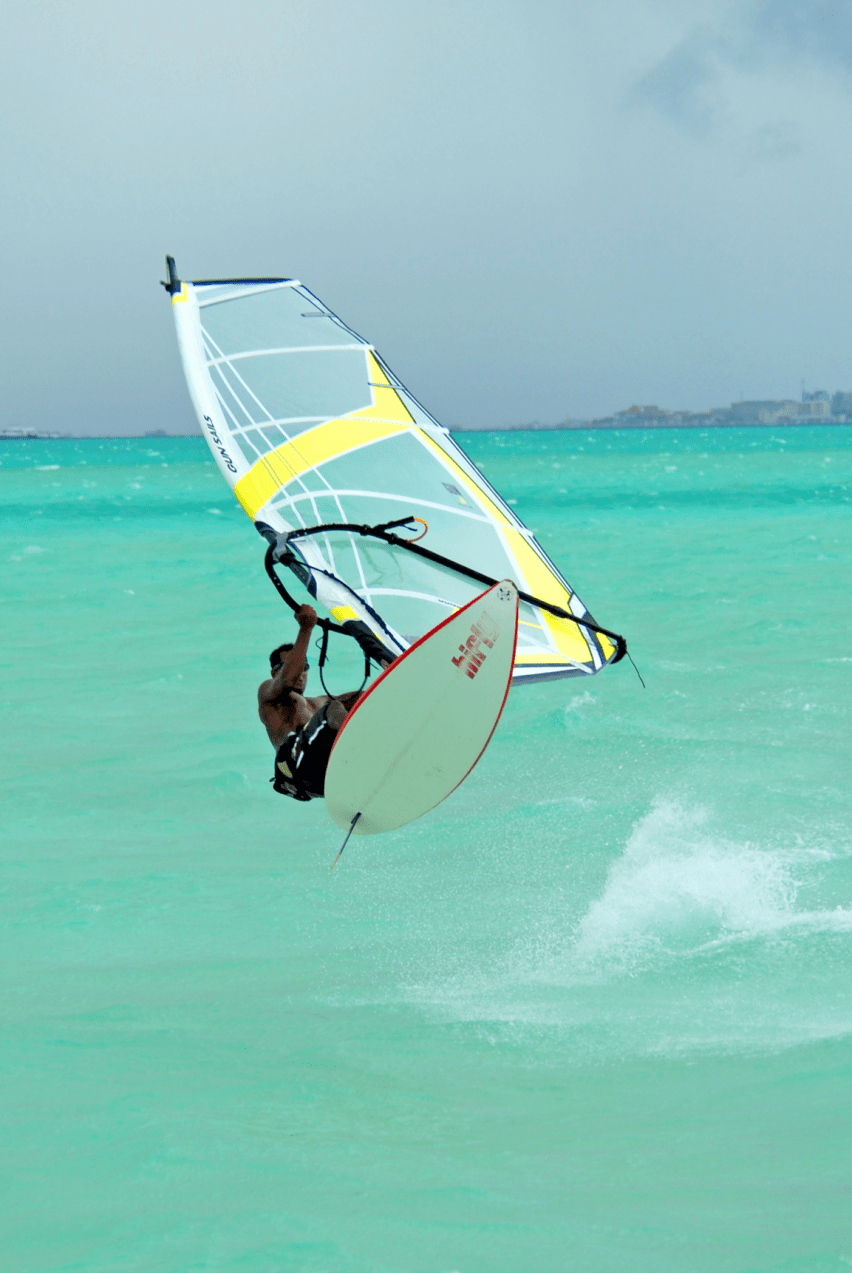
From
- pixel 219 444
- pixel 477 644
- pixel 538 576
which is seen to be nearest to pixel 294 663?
pixel 477 644

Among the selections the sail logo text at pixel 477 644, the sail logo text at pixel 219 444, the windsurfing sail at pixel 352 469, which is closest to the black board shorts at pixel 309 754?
the sail logo text at pixel 477 644

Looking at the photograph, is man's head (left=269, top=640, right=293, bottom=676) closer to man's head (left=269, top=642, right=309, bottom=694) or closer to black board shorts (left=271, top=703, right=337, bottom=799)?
man's head (left=269, top=642, right=309, bottom=694)

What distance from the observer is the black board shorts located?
203 inches

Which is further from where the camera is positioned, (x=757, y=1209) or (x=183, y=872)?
(x=183, y=872)

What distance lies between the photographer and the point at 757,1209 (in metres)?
4.60

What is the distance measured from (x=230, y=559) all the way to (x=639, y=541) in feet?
35.7

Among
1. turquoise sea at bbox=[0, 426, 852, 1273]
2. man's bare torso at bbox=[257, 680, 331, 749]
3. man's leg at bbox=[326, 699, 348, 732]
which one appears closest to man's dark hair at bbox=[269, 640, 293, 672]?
man's bare torso at bbox=[257, 680, 331, 749]

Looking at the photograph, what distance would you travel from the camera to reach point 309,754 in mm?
5188

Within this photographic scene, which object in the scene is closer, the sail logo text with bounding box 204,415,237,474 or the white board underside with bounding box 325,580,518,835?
the white board underside with bounding box 325,580,518,835

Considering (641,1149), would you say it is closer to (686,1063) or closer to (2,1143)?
(686,1063)

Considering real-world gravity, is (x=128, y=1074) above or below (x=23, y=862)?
above

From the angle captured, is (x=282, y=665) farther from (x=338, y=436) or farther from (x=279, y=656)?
(x=338, y=436)

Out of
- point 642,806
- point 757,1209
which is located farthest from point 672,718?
point 757,1209

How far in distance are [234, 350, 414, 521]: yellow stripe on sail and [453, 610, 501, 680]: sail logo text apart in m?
2.44
